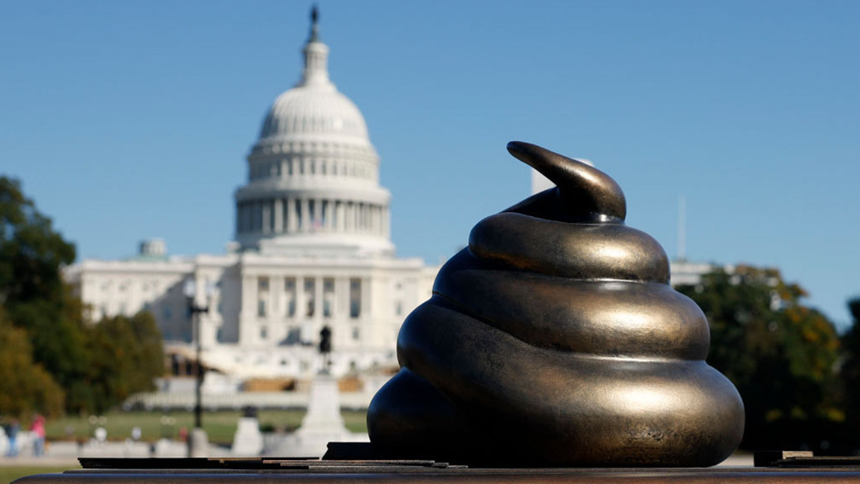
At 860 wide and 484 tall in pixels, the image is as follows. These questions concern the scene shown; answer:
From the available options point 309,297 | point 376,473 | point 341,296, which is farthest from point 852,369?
point 309,297

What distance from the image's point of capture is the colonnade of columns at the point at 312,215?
14588 centimetres

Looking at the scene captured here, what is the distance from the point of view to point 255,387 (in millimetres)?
102812

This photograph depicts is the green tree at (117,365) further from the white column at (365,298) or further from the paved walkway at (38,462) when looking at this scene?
the white column at (365,298)

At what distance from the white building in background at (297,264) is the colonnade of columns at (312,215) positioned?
0.10 m

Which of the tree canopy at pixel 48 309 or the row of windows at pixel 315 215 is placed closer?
the tree canopy at pixel 48 309

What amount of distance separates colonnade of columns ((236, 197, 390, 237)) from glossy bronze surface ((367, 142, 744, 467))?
135m

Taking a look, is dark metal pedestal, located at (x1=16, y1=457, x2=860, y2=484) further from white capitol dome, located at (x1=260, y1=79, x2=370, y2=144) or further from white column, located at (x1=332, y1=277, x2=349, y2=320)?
white capitol dome, located at (x1=260, y1=79, x2=370, y2=144)

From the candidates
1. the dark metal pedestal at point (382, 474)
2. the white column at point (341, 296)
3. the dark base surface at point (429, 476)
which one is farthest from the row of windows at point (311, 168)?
the dark base surface at point (429, 476)

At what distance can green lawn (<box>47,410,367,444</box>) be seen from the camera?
2116 inches

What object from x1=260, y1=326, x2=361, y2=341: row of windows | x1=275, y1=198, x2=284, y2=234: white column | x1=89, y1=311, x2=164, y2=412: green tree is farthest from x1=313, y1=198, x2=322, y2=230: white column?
x1=89, y1=311, x2=164, y2=412: green tree

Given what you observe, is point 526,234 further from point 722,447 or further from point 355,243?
point 355,243

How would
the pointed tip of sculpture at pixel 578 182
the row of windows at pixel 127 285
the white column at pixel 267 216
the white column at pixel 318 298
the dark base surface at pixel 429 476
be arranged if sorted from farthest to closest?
the white column at pixel 267 216 < the row of windows at pixel 127 285 < the white column at pixel 318 298 < the pointed tip of sculpture at pixel 578 182 < the dark base surface at pixel 429 476

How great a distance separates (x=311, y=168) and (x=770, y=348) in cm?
9182

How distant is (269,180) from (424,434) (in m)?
138
